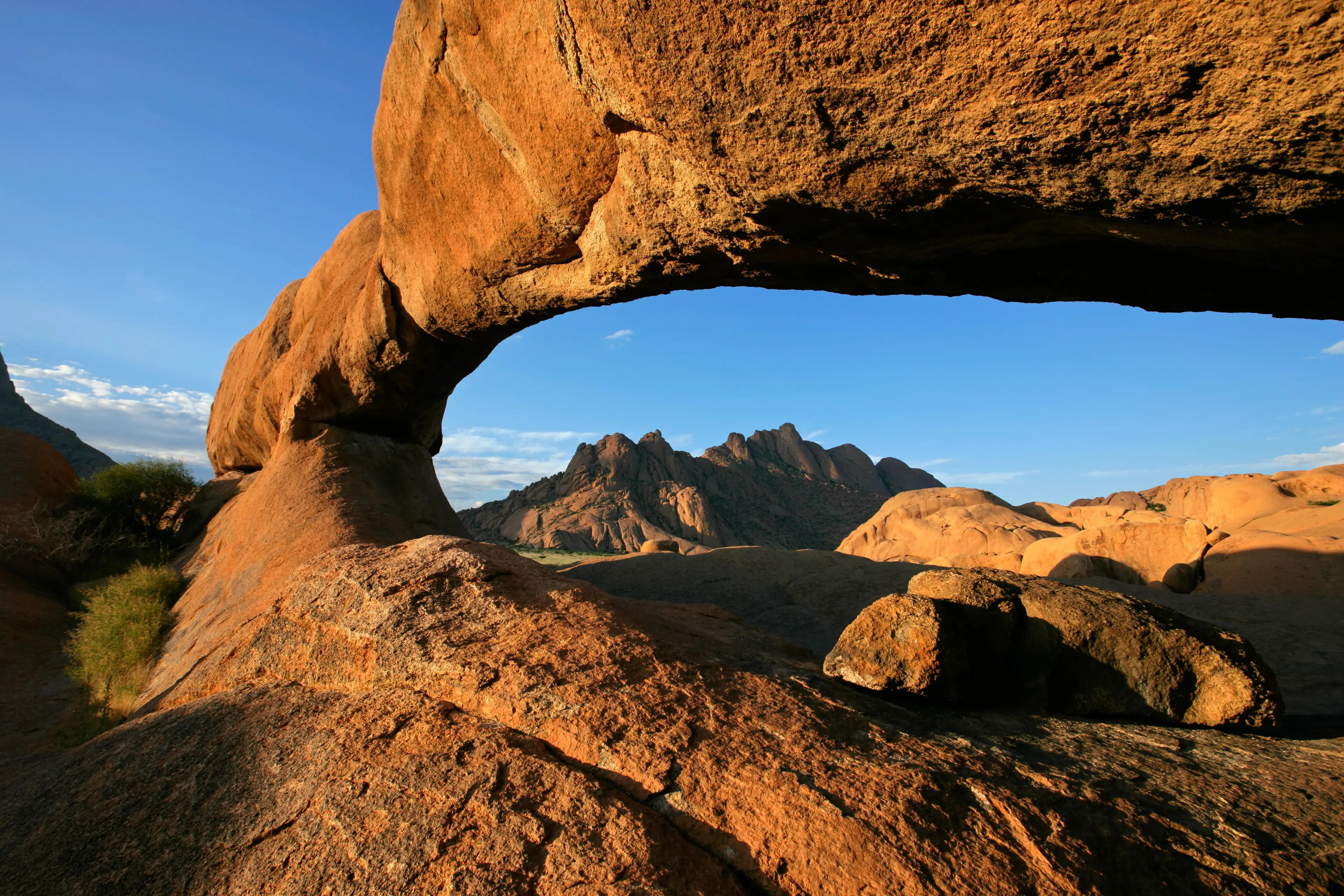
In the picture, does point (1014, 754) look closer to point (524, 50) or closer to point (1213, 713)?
point (1213, 713)

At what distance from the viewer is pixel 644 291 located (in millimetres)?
6145

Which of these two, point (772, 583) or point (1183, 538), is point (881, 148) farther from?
point (1183, 538)

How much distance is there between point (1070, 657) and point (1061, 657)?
6cm

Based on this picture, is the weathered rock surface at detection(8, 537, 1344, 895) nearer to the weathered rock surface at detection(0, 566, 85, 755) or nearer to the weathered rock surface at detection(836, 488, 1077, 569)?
the weathered rock surface at detection(0, 566, 85, 755)

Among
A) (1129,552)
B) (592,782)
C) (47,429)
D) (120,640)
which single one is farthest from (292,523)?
(47,429)

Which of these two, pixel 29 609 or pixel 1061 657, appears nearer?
pixel 1061 657

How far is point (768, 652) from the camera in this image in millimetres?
5043

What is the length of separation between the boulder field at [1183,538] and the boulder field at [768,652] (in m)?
4.73

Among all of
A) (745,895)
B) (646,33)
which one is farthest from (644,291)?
(745,895)

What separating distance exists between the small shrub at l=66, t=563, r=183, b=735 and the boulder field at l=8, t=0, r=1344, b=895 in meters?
2.17

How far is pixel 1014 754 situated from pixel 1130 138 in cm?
293

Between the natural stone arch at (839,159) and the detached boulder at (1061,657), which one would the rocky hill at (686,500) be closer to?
the natural stone arch at (839,159)

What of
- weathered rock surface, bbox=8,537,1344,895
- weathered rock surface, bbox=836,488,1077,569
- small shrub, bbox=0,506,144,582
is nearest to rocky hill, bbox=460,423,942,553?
weathered rock surface, bbox=836,488,1077,569

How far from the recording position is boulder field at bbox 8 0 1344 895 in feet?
8.29
